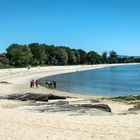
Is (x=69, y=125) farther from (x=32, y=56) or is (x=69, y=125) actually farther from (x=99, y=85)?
(x=32, y=56)

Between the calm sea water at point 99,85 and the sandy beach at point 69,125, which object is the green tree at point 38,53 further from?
the sandy beach at point 69,125

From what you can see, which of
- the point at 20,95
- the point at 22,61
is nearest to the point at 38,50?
the point at 22,61

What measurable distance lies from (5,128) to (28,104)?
983cm

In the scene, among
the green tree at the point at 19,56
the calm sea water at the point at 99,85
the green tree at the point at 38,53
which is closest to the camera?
the calm sea water at the point at 99,85

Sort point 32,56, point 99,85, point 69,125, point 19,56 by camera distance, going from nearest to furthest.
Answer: point 69,125 → point 99,85 → point 19,56 → point 32,56

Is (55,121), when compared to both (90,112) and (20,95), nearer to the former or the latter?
(90,112)

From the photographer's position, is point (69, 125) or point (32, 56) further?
point (32, 56)

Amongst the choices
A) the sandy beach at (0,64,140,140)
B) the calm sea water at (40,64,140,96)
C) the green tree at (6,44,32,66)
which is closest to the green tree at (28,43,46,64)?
the green tree at (6,44,32,66)

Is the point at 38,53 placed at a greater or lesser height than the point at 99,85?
greater

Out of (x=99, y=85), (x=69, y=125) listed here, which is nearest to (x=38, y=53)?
(x=99, y=85)

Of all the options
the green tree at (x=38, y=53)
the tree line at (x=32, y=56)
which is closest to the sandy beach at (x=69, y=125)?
the tree line at (x=32, y=56)

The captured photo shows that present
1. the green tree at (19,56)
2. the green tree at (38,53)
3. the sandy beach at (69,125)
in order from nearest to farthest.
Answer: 1. the sandy beach at (69,125)
2. the green tree at (19,56)
3. the green tree at (38,53)

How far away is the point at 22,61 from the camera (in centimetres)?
14850

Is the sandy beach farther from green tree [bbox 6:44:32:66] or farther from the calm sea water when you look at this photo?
green tree [bbox 6:44:32:66]
